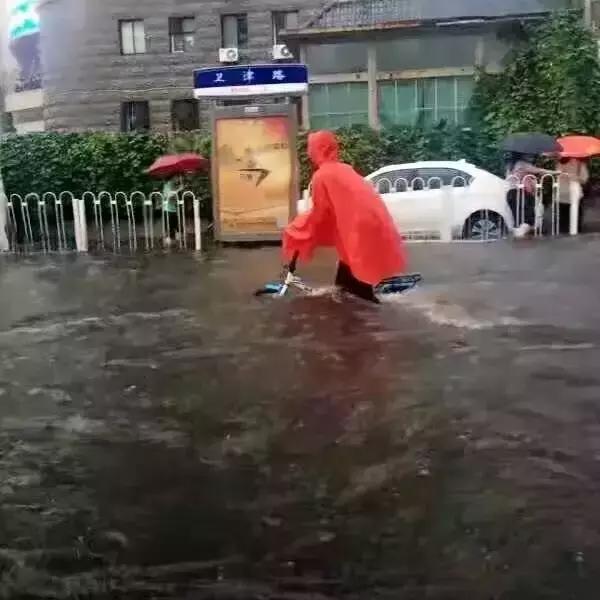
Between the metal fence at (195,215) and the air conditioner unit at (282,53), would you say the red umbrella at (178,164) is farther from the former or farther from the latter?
the air conditioner unit at (282,53)

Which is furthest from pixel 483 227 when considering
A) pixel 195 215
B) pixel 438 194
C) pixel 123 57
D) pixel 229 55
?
pixel 123 57

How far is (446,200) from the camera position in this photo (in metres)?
13.6

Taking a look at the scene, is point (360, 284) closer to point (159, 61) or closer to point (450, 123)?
point (450, 123)

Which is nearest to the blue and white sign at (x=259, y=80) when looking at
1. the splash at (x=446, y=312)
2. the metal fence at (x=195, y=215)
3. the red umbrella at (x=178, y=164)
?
the red umbrella at (x=178, y=164)

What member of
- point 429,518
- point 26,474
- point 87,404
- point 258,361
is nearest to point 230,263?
point 258,361

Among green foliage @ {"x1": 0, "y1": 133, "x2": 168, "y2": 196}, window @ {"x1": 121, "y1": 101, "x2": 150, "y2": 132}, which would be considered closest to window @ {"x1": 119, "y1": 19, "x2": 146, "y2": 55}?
window @ {"x1": 121, "y1": 101, "x2": 150, "y2": 132}

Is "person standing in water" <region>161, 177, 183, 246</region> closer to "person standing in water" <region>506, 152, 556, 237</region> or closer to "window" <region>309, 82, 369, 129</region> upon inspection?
"window" <region>309, 82, 369, 129</region>

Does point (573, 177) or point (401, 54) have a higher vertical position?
point (401, 54)

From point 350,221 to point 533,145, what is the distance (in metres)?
6.43

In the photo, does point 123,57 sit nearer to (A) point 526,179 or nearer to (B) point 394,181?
(B) point 394,181

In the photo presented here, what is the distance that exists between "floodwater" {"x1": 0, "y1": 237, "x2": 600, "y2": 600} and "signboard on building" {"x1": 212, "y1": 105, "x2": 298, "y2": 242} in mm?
5202

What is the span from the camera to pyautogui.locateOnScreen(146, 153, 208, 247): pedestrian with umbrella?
583 inches

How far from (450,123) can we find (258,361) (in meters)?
11.6

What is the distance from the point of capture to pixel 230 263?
12016 millimetres
